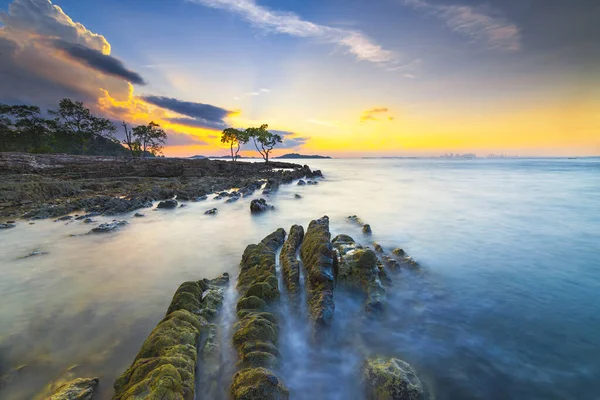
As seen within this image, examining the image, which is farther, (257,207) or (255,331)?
(257,207)

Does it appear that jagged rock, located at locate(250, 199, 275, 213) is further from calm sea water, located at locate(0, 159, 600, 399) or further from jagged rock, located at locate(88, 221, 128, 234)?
jagged rock, located at locate(88, 221, 128, 234)

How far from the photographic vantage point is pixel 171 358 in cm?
321

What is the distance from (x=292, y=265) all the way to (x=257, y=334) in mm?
2569

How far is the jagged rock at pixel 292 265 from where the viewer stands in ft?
18.9

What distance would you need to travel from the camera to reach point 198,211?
1491 centimetres

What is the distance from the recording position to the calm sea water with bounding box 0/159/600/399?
395 centimetres

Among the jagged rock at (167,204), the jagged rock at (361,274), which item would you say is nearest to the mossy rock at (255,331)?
the jagged rock at (361,274)

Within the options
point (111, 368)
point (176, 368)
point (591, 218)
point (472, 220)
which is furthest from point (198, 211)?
point (591, 218)

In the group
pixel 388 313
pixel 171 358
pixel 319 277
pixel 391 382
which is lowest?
pixel 388 313

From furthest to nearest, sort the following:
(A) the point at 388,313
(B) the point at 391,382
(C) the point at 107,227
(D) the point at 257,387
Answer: (C) the point at 107,227
(A) the point at 388,313
(B) the point at 391,382
(D) the point at 257,387

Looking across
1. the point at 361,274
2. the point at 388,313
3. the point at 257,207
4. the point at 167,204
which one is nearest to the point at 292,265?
the point at 361,274

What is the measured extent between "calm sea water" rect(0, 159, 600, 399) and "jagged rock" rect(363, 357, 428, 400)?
0.36 meters

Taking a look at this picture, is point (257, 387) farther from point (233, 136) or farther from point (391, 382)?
point (233, 136)

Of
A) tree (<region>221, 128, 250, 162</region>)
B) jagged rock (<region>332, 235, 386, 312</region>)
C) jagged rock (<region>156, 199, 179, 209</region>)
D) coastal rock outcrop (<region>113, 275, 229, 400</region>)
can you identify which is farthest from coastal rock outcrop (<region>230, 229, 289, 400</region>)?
tree (<region>221, 128, 250, 162</region>)
